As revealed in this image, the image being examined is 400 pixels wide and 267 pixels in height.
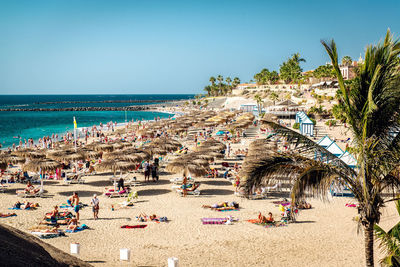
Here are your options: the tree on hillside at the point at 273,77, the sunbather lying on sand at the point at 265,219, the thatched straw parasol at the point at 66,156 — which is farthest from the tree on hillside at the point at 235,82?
the sunbather lying on sand at the point at 265,219

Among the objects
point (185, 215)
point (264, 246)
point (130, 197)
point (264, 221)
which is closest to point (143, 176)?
point (130, 197)

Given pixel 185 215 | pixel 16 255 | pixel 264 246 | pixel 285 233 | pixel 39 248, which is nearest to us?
pixel 16 255

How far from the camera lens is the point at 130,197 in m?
14.3

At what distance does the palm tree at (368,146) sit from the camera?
5.09 metres

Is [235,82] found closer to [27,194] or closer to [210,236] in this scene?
[27,194]

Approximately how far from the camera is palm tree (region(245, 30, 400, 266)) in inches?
200

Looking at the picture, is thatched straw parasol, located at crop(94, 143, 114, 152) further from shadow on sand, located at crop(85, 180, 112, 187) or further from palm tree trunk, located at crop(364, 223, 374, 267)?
palm tree trunk, located at crop(364, 223, 374, 267)

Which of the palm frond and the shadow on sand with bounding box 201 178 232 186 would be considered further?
the shadow on sand with bounding box 201 178 232 186

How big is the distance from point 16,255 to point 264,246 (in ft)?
26.6

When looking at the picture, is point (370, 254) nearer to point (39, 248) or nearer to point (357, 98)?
point (357, 98)

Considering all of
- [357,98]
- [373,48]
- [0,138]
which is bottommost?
[0,138]

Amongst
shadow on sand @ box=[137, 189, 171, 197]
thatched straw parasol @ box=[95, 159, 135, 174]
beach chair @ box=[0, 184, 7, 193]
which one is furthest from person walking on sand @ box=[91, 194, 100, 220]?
beach chair @ box=[0, 184, 7, 193]

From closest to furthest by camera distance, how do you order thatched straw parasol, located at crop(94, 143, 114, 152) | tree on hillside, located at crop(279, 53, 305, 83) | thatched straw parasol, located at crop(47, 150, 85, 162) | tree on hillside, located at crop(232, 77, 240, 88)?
thatched straw parasol, located at crop(47, 150, 85, 162) → thatched straw parasol, located at crop(94, 143, 114, 152) → tree on hillside, located at crop(279, 53, 305, 83) → tree on hillside, located at crop(232, 77, 240, 88)

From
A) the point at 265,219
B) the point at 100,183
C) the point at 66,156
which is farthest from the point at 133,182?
the point at 265,219
